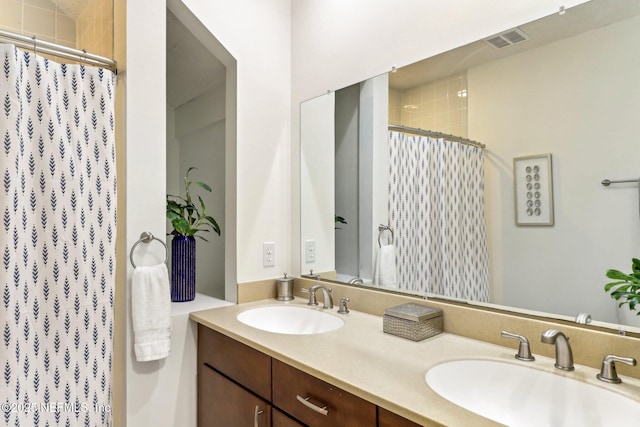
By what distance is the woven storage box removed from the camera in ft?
4.09

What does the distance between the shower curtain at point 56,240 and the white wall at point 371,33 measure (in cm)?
92

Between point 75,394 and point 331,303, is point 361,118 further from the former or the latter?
point 75,394

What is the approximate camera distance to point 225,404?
4.79ft

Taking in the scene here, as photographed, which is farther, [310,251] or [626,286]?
[310,251]

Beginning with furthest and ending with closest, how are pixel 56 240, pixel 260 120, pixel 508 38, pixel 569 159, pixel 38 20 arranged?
1. pixel 38 20
2. pixel 260 120
3. pixel 56 240
4. pixel 508 38
5. pixel 569 159

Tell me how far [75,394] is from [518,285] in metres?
1.61

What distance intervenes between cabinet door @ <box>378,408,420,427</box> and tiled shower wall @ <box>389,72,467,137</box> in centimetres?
97

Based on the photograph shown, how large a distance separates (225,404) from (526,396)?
41.9 inches

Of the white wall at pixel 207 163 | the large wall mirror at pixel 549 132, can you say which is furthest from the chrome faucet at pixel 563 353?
the white wall at pixel 207 163

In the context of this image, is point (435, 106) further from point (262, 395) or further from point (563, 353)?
point (262, 395)

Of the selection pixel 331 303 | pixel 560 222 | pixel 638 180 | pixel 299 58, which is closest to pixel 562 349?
pixel 560 222

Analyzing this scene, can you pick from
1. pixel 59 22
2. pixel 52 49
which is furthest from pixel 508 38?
pixel 59 22

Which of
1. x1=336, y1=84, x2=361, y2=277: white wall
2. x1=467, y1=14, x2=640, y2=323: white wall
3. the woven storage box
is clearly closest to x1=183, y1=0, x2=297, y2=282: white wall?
x1=336, y1=84, x2=361, y2=277: white wall

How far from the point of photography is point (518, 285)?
3.98 feet
